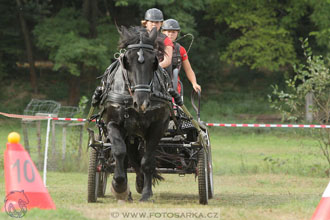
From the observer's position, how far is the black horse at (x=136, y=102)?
7.23m

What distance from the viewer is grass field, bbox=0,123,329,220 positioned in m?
6.84

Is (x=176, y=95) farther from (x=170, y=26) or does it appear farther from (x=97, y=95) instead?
(x=170, y=26)

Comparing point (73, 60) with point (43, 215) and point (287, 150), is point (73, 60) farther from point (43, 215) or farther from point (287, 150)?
point (43, 215)

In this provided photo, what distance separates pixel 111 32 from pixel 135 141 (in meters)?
18.2

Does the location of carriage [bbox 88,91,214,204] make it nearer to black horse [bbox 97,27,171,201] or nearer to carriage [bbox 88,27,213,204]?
carriage [bbox 88,27,213,204]

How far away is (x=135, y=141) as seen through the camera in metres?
8.28

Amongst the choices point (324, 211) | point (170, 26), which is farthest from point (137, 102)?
point (170, 26)

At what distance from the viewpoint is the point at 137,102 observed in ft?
23.1

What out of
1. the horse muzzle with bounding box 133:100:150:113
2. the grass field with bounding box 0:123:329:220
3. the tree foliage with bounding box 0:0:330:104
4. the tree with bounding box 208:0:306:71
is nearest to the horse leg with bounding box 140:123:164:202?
the grass field with bounding box 0:123:329:220

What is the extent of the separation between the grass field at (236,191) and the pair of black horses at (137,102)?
505mm

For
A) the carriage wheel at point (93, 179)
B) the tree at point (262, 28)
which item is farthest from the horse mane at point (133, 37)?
the tree at point (262, 28)

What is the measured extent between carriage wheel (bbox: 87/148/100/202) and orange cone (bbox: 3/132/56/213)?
1.93 meters

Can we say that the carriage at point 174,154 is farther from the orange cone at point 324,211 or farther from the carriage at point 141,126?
the orange cone at point 324,211

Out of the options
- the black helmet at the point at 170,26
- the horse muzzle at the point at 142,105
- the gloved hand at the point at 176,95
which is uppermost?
the black helmet at the point at 170,26
